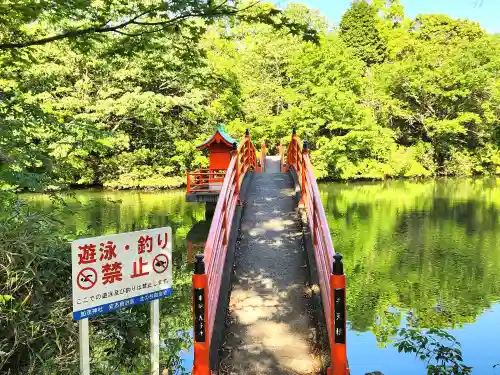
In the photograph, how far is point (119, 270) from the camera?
288 centimetres

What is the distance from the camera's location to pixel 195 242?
14695 millimetres

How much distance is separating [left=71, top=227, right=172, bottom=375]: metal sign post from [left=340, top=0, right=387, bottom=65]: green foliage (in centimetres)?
3869

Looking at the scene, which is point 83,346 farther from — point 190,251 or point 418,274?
point 190,251

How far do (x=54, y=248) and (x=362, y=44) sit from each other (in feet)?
129

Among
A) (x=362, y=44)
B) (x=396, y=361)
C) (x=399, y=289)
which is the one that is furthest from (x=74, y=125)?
(x=362, y=44)

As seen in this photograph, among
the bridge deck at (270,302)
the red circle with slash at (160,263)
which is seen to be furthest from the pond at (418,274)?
the red circle with slash at (160,263)

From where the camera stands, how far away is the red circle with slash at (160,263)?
10.1 feet

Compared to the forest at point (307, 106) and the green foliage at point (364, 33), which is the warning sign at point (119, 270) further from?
the green foliage at point (364, 33)

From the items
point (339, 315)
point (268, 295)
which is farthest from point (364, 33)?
point (339, 315)

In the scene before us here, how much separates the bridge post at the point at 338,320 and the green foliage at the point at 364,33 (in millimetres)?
38456

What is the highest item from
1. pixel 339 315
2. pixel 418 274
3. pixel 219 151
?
pixel 219 151

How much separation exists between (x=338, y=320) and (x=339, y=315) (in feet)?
0.11

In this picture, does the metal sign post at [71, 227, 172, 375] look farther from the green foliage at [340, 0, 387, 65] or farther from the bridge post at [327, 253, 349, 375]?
the green foliage at [340, 0, 387, 65]

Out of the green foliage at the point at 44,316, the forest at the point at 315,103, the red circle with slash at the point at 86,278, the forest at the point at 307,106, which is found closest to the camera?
the red circle with slash at the point at 86,278
